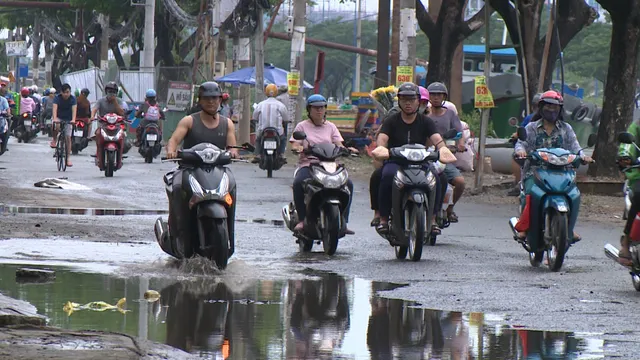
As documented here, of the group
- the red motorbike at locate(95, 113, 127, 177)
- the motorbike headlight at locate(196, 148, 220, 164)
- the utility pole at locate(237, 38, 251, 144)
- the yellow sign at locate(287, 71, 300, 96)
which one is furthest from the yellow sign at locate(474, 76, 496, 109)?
the utility pole at locate(237, 38, 251, 144)

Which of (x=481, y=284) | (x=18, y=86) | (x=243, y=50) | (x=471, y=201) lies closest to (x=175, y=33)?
(x=243, y=50)

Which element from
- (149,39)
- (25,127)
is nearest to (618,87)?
(25,127)

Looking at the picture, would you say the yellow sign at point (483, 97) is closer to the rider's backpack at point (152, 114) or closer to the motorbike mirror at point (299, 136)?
the motorbike mirror at point (299, 136)

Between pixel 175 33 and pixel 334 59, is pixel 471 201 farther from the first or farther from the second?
pixel 334 59

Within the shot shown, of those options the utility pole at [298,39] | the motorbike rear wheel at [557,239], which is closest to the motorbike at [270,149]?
the utility pole at [298,39]

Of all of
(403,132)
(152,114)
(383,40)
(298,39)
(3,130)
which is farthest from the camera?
(383,40)

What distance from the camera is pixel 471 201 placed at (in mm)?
20047

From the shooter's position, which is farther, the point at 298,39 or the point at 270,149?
the point at 298,39

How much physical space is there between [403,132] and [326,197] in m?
0.94

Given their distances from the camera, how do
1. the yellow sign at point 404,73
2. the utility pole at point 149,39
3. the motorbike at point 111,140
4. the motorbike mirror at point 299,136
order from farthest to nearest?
the utility pole at point 149,39 < the yellow sign at point 404,73 < the motorbike at point 111,140 < the motorbike mirror at point 299,136

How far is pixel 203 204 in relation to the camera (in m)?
10.2

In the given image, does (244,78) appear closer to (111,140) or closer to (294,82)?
(294,82)

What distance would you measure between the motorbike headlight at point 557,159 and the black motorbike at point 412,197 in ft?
3.28

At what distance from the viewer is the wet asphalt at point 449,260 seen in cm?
839
